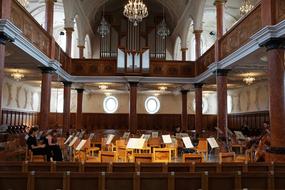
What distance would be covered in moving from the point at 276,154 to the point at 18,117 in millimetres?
20877

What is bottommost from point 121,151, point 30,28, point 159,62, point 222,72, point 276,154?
point 121,151

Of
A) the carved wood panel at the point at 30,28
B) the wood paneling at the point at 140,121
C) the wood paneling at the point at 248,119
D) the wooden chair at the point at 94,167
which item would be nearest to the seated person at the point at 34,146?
the carved wood panel at the point at 30,28

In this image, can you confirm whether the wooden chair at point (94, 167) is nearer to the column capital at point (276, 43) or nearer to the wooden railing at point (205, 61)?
the column capital at point (276, 43)

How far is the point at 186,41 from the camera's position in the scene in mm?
24656

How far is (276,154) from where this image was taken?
31.1 ft

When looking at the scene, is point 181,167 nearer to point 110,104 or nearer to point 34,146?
point 34,146

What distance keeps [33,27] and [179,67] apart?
1162cm

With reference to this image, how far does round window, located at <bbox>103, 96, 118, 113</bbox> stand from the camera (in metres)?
30.5

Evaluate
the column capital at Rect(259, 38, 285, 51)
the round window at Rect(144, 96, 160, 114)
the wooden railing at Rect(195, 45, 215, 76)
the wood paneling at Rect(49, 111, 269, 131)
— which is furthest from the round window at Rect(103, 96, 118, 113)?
the column capital at Rect(259, 38, 285, 51)

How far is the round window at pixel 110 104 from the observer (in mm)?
A: 30469

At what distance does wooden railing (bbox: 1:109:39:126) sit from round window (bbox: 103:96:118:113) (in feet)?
22.3

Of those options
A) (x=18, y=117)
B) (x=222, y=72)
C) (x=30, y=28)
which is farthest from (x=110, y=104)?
(x=30, y=28)

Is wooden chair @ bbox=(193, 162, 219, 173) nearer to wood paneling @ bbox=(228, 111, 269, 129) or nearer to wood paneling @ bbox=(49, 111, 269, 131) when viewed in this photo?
wood paneling @ bbox=(228, 111, 269, 129)

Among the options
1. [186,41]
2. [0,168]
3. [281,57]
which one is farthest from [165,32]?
[0,168]
